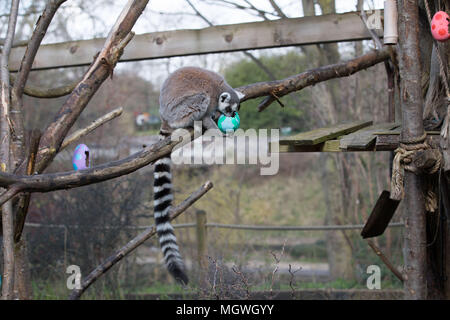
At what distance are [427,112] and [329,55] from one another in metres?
3.79

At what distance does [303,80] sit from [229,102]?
0.57 metres

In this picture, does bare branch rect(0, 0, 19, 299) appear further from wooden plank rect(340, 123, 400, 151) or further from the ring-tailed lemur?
wooden plank rect(340, 123, 400, 151)

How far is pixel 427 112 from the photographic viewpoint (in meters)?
3.38

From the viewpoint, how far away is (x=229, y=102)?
3818 millimetres

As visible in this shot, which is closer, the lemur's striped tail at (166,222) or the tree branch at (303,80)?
the lemur's striped tail at (166,222)

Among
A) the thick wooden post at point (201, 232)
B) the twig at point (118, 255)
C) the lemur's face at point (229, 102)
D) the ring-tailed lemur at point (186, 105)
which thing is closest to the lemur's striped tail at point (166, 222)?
the ring-tailed lemur at point (186, 105)

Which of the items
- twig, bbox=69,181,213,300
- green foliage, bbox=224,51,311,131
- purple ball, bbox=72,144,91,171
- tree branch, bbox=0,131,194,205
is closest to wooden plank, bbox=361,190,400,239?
twig, bbox=69,181,213,300

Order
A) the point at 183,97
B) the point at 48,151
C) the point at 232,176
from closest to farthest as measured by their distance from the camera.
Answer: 1. the point at 48,151
2. the point at 183,97
3. the point at 232,176

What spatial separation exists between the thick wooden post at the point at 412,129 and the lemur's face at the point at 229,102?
125cm

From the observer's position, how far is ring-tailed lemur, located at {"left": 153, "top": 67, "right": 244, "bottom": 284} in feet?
11.4

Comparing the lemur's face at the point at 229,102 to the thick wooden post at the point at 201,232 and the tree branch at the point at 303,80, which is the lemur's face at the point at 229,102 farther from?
the thick wooden post at the point at 201,232

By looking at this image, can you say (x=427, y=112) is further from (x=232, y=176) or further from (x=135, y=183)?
(x=232, y=176)

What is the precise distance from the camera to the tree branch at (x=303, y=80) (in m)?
3.69
